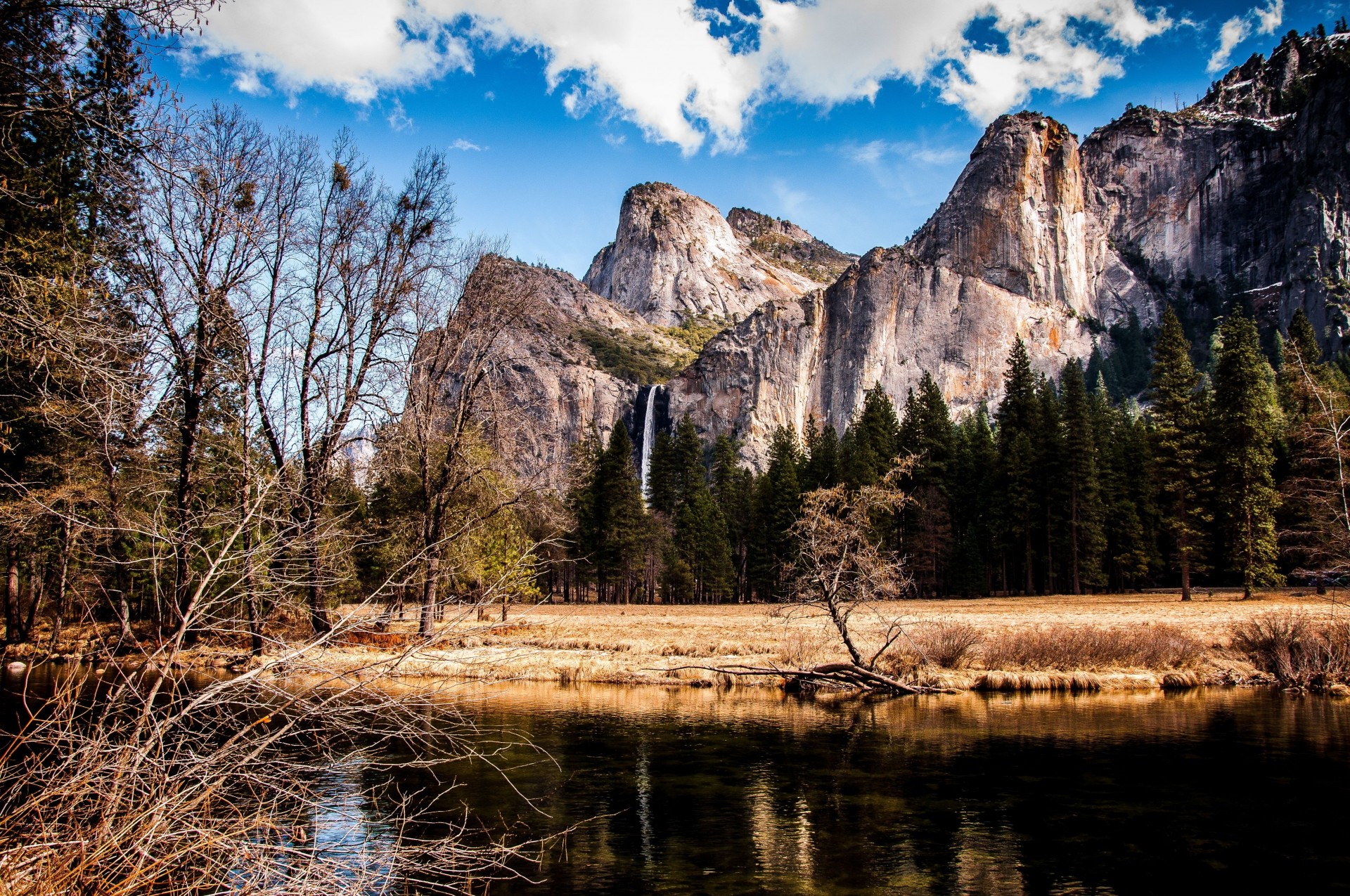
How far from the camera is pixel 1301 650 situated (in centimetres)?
2025

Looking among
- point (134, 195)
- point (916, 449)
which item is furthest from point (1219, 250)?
point (134, 195)

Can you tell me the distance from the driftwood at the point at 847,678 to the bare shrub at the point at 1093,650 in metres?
3.63

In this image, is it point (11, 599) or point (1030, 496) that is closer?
point (11, 599)

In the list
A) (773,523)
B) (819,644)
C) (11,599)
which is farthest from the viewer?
(773,523)

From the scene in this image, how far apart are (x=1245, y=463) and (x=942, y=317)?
97889 millimetres

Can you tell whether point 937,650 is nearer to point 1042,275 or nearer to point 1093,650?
point 1093,650

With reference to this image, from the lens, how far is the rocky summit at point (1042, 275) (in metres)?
132

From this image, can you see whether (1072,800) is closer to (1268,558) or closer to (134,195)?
(134,195)

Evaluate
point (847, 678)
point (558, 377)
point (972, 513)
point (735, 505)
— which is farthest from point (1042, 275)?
point (847, 678)

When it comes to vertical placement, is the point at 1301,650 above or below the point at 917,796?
above

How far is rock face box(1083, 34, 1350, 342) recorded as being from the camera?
5728 inches

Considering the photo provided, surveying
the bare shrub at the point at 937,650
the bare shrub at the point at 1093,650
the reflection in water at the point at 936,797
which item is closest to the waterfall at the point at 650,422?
the bare shrub at the point at 937,650

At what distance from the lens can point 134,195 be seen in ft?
27.1

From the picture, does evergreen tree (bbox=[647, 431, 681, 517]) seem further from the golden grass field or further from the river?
the river
